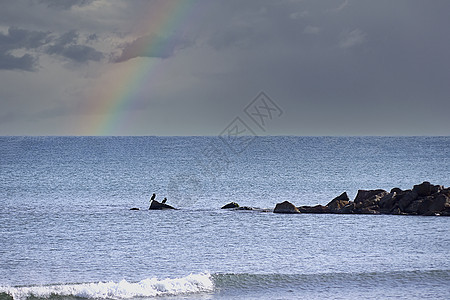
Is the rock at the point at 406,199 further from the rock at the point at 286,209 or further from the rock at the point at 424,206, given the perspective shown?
the rock at the point at 286,209

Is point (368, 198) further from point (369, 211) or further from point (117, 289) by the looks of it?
point (117, 289)

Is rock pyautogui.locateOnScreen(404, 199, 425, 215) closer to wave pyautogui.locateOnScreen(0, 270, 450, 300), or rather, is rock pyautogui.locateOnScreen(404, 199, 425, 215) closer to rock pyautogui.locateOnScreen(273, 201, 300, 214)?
rock pyautogui.locateOnScreen(273, 201, 300, 214)

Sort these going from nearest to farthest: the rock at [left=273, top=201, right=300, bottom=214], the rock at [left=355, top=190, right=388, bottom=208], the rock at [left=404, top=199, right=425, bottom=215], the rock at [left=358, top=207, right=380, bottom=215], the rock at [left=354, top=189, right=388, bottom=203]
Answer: the rock at [left=404, top=199, right=425, bottom=215] → the rock at [left=358, top=207, right=380, bottom=215] → the rock at [left=273, top=201, right=300, bottom=214] → the rock at [left=355, top=190, right=388, bottom=208] → the rock at [left=354, top=189, right=388, bottom=203]

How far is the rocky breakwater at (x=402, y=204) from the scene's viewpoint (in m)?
46.8

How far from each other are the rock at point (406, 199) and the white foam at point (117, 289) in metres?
24.1

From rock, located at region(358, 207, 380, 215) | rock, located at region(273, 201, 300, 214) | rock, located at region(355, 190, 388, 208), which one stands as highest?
rock, located at region(355, 190, 388, 208)

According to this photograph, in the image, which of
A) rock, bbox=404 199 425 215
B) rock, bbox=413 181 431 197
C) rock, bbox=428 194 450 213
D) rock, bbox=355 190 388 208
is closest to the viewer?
rock, bbox=428 194 450 213

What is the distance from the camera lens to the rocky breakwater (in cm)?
4675

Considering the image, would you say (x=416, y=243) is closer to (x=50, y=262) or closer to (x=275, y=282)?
(x=275, y=282)

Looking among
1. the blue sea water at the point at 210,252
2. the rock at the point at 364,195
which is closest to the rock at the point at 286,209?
the blue sea water at the point at 210,252

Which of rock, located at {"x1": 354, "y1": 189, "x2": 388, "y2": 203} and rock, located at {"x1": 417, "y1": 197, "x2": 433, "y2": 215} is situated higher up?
rock, located at {"x1": 354, "y1": 189, "x2": 388, "y2": 203}

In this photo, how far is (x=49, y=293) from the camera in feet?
88.1

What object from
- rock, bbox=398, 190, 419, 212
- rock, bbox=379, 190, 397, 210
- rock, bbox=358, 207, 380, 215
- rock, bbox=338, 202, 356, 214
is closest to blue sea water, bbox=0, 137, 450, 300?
rock, bbox=358, 207, 380, 215

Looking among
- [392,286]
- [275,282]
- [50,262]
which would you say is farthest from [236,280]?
[50,262]
